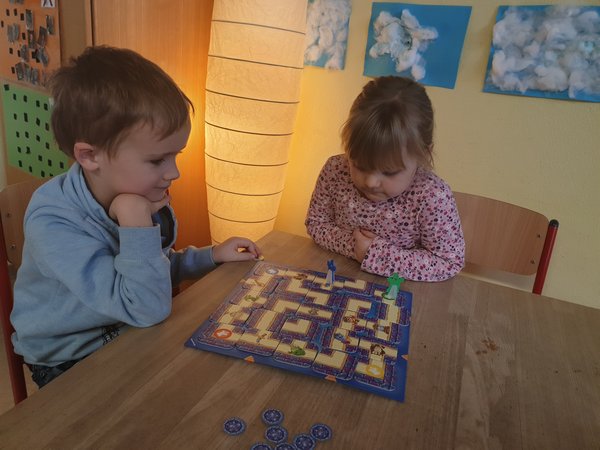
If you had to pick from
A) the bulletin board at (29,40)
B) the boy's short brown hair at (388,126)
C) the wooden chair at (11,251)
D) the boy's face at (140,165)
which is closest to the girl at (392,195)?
the boy's short brown hair at (388,126)

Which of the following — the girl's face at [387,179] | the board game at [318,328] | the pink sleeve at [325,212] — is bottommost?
the board game at [318,328]

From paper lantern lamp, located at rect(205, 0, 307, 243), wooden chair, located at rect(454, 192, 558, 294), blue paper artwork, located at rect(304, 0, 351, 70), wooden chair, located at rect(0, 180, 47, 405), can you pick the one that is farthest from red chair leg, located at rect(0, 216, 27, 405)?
blue paper artwork, located at rect(304, 0, 351, 70)

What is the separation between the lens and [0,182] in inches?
78.4

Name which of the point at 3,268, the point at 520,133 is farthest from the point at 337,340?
the point at 520,133

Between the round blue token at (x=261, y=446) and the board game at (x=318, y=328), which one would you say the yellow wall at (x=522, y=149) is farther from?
the round blue token at (x=261, y=446)

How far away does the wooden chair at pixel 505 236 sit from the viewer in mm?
1169

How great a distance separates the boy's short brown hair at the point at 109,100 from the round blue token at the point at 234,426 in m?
0.45

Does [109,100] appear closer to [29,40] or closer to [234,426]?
[234,426]

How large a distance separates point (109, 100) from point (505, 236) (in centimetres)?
101

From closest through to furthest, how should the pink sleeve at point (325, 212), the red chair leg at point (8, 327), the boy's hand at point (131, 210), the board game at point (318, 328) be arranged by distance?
the board game at point (318, 328), the boy's hand at point (131, 210), the red chair leg at point (8, 327), the pink sleeve at point (325, 212)

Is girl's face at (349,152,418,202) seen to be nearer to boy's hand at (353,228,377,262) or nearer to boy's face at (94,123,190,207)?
boy's hand at (353,228,377,262)

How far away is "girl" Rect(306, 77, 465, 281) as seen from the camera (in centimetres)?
92

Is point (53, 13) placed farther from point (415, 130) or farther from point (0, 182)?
point (415, 130)

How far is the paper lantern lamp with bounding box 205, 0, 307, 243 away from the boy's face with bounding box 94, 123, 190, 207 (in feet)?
2.82
